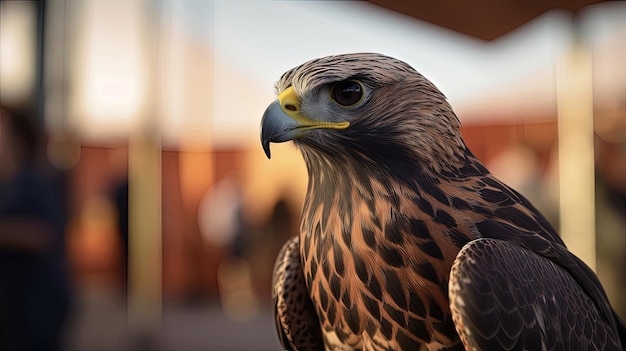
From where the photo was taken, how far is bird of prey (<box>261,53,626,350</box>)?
117cm

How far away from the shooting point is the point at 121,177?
7.57 m

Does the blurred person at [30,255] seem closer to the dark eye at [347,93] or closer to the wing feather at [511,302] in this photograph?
the dark eye at [347,93]

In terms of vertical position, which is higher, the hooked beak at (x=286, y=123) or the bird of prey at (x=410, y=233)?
the hooked beak at (x=286, y=123)

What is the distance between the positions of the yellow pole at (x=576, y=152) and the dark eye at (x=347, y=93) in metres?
2.81

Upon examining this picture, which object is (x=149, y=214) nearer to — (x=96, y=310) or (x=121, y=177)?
(x=121, y=177)

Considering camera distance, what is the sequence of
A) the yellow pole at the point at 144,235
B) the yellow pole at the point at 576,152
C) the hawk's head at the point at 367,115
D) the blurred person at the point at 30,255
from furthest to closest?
1. the yellow pole at the point at 144,235
2. the yellow pole at the point at 576,152
3. the blurred person at the point at 30,255
4. the hawk's head at the point at 367,115

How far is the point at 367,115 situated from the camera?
132cm

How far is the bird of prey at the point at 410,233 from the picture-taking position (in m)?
1.17

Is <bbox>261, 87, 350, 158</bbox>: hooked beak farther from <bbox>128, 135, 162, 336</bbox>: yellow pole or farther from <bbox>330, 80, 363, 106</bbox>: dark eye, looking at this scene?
<bbox>128, 135, 162, 336</bbox>: yellow pole

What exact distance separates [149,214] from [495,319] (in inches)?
214

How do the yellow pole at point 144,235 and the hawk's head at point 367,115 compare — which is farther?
the yellow pole at point 144,235

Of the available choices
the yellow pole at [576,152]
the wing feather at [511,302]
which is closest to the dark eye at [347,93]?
the wing feather at [511,302]

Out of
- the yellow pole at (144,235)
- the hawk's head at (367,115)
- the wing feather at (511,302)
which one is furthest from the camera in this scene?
the yellow pole at (144,235)

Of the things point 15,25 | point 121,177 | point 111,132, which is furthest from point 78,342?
point 111,132
